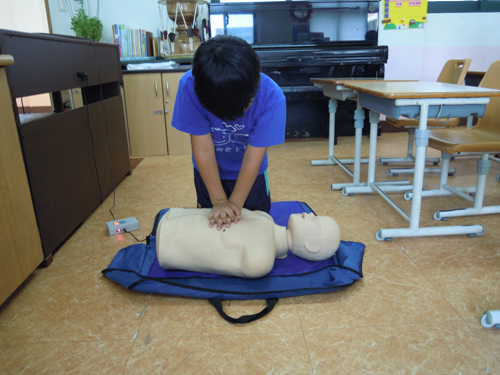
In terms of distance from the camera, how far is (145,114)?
3391 mm

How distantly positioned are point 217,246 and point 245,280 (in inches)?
6.8

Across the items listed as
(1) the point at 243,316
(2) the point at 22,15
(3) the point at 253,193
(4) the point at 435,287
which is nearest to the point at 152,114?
(2) the point at 22,15

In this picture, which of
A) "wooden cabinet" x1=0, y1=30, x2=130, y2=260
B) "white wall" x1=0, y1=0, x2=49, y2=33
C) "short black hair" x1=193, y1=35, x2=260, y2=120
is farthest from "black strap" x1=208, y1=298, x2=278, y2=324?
"white wall" x1=0, y1=0, x2=49, y2=33

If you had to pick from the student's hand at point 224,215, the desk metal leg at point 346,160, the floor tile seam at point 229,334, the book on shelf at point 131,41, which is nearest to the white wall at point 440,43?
the desk metal leg at point 346,160

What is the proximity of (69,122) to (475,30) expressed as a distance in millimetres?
3942

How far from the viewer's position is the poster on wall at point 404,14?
3.83 meters

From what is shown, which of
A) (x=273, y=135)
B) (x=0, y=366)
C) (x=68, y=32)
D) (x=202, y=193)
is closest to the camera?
(x=0, y=366)

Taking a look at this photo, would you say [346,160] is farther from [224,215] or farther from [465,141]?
[224,215]

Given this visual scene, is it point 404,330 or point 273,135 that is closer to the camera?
point 404,330

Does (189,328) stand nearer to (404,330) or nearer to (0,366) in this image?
(0,366)

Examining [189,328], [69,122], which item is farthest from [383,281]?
[69,122]

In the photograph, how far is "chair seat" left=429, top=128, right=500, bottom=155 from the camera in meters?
1.80

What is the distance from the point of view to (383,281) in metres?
1.45

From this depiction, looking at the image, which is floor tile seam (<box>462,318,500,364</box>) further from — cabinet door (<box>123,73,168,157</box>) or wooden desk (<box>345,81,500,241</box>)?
cabinet door (<box>123,73,168,157</box>)
